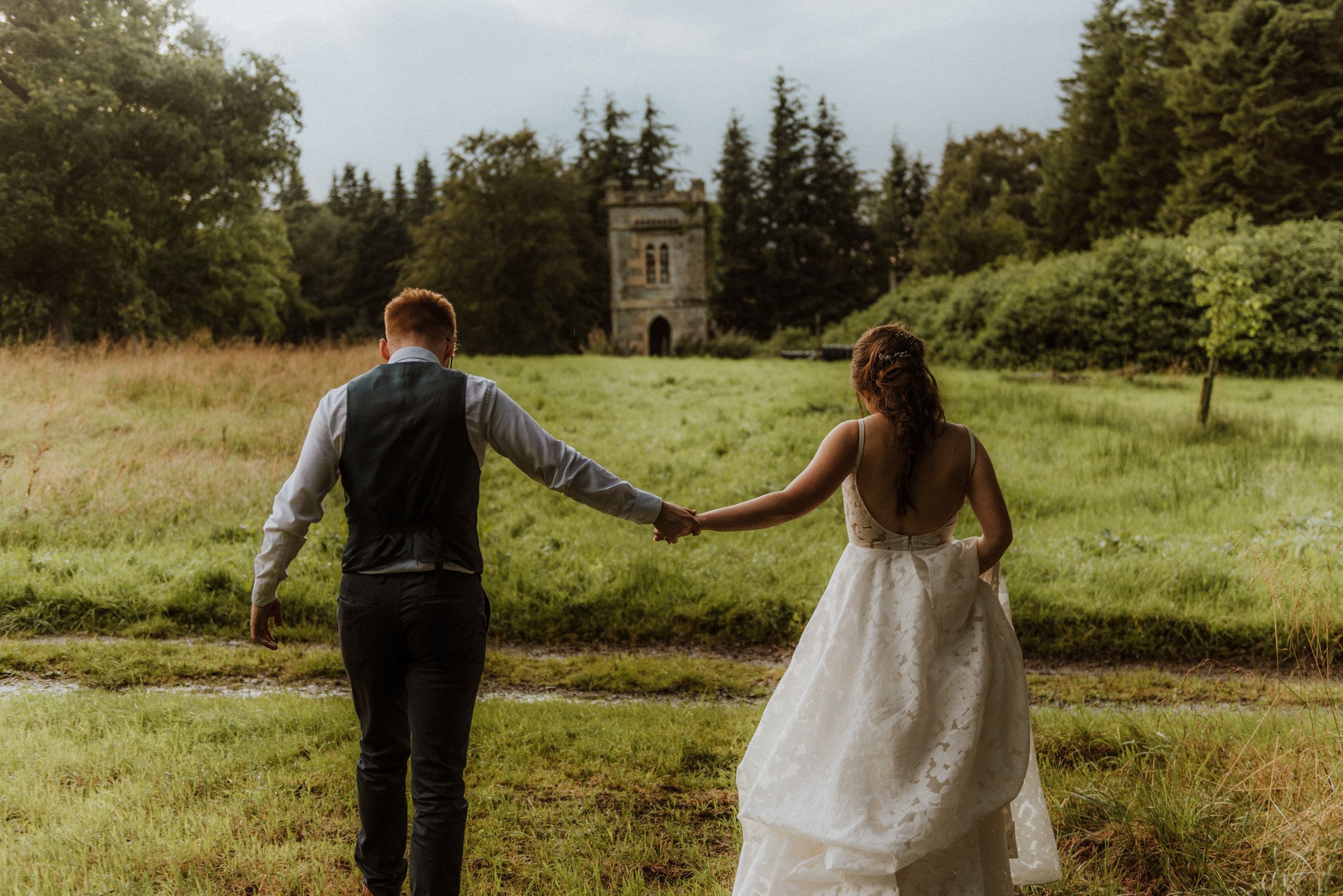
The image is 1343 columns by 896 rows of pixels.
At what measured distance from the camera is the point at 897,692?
108 inches

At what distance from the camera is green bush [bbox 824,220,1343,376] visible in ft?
59.7

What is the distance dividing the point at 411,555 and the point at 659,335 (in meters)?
36.4

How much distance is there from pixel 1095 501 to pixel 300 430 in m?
9.79

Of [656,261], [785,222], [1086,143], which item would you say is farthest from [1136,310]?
[785,222]

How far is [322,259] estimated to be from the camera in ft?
92.9

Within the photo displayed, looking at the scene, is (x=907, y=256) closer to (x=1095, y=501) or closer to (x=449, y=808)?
(x=1095, y=501)

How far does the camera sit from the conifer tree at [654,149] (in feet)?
135

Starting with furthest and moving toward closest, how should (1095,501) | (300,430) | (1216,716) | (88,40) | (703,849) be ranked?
(88,40)
(300,430)
(1095,501)
(1216,716)
(703,849)

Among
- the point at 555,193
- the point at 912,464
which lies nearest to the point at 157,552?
the point at 912,464

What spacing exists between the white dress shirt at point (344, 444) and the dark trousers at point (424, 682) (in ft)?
0.29

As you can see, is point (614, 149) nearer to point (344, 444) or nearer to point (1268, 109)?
point (1268, 109)

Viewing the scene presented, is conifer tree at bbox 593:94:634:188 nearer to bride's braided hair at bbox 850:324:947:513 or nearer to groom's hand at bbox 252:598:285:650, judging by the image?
groom's hand at bbox 252:598:285:650

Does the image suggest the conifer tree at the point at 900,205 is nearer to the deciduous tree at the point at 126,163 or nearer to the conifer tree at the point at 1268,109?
the conifer tree at the point at 1268,109

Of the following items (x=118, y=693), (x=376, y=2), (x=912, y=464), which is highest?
(x=376, y=2)
